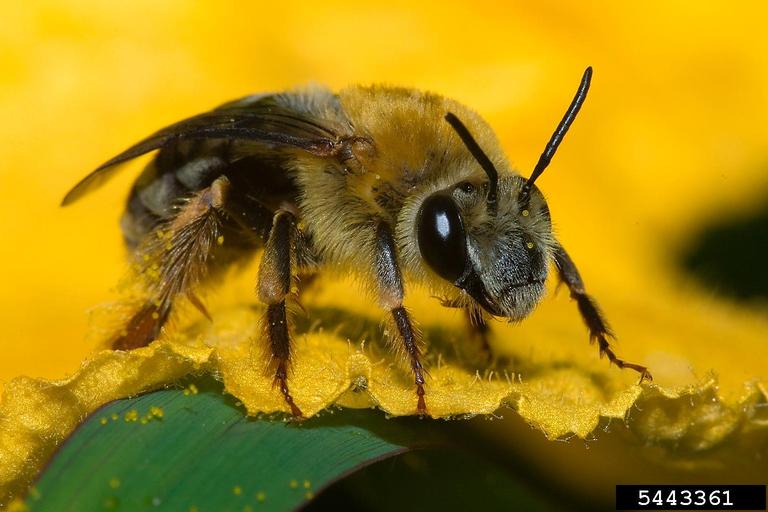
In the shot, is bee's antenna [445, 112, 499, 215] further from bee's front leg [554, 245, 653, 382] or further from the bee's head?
bee's front leg [554, 245, 653, 382]

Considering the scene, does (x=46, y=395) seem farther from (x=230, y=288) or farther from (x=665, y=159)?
(x=665, y=159)

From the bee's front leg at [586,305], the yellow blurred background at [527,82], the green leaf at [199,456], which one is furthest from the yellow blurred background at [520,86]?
the green leaf at [199,456]

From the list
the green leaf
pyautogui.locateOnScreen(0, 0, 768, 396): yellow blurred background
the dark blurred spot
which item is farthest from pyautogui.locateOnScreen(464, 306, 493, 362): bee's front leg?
the dark blurred spot

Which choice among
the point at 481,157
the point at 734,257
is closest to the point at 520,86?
the point at 734,257

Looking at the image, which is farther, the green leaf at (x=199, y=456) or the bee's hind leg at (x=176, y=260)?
the bee's hind leg at (x=176, y=260)

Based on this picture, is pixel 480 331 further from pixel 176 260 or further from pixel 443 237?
pixel 176 260

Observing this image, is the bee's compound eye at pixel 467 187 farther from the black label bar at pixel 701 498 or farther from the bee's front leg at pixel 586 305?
the black label bar at pixel 701 498
